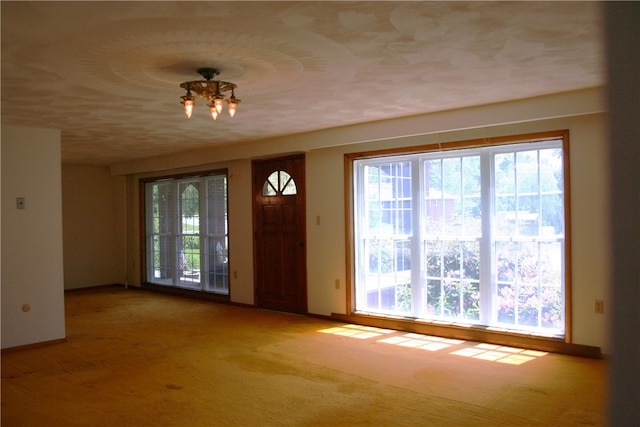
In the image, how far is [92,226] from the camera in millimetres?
9641

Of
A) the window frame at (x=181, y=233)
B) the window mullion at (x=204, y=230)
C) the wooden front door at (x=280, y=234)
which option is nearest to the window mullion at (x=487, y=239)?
the wooden front door at (x=280, y=234)

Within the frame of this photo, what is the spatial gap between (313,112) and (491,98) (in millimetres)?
1687

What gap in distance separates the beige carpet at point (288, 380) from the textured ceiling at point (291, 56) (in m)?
2.32

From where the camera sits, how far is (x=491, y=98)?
453 centimetres

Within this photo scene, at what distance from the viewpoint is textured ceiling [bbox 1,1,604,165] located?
2.48 meters

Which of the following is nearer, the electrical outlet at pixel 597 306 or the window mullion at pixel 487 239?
the electrical outlet at pixel 597 306

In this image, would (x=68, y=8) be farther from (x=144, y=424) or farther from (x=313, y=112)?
(x=313, y=112)

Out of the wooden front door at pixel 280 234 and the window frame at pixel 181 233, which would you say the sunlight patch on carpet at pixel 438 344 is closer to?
the wooden front door at pixel 280 234

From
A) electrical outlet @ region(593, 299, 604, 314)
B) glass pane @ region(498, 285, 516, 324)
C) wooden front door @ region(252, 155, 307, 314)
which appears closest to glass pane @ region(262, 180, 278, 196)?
wooden front door @ region(252, 155, 307, 314)

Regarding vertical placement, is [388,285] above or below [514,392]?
above

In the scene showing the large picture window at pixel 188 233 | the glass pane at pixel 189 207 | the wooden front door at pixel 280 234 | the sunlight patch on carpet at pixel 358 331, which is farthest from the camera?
the glass pane at pixel 189 207

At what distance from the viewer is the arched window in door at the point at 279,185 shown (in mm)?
7020

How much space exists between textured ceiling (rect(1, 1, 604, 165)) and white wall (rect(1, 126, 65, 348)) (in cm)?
36

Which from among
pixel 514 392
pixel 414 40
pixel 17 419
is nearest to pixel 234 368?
pixel 17 419
